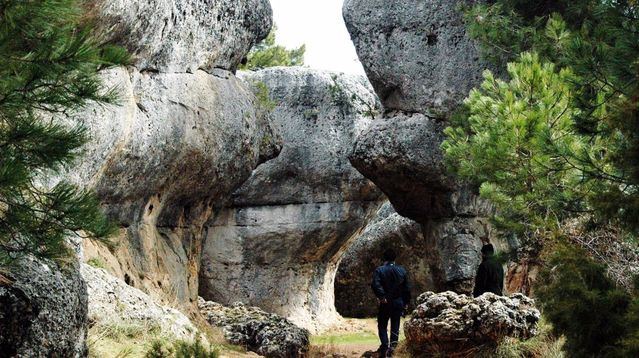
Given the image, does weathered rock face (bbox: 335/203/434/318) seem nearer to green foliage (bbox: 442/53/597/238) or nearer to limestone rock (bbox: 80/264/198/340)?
green foliage (bbox: 442/53/597/238)

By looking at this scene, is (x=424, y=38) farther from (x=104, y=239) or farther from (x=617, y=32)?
(x=104, y=239)

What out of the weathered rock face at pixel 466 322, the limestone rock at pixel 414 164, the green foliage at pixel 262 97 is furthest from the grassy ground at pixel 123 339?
the limestone rock at pixel 414 164

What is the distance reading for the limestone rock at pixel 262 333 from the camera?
14.3 m

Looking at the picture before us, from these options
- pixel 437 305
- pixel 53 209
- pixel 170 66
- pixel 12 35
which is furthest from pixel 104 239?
pixel 170 66

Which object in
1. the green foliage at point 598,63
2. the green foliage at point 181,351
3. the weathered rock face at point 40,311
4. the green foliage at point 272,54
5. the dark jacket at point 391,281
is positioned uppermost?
the green foliage at point 272,54

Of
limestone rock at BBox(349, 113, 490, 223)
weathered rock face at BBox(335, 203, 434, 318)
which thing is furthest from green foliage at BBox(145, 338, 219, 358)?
weathered rock face at BBox(335, 203, 434, 318)

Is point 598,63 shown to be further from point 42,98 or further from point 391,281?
point 391,281

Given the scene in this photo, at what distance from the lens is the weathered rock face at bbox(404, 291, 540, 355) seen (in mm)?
10492

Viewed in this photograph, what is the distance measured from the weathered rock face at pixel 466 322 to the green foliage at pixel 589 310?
213 inches

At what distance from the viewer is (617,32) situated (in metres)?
6.92

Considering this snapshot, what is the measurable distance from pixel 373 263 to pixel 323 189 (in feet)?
15.0

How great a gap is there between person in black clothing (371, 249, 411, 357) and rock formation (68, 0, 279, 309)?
3.43 meters

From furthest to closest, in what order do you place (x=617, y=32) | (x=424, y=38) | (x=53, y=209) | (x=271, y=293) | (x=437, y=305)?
1. (x=271, y=293)
2. (x=424, y=38)
3. (x=437, y=305)
4. (x=617, y=32)
5. (x=53, y=209)

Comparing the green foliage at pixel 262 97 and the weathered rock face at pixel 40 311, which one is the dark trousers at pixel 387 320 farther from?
the weathered rock face at pixel 40 311
